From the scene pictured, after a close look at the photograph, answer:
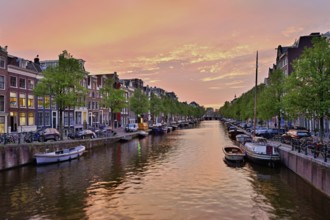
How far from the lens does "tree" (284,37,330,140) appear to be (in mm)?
30266

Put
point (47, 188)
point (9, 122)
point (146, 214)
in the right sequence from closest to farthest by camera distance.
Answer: point (146, 214)
point (47, 188)
point (9, 122)

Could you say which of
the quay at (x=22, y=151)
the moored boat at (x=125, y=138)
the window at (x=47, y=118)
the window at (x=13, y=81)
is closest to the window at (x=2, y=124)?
the window at (x=13, y=81)

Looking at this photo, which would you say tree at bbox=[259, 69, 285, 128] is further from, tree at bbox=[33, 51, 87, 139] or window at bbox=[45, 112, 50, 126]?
window at bbox=[45, 112, 50, 126]

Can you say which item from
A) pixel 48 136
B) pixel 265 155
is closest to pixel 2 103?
pixel 48 136

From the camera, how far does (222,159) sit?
40156 millimetres

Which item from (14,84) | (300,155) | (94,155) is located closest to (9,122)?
(14,84)

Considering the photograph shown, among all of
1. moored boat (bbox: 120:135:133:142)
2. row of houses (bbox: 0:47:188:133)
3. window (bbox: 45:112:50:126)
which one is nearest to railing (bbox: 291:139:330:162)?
row of houses (bbox: 0:47:188:133)

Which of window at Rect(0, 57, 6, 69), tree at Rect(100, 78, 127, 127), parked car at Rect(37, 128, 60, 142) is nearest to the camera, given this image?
parked car at Rect(37, 128, 60, 142)

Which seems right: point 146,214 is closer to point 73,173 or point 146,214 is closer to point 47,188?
point 47,188

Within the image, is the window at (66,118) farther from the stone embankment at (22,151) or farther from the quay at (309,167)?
the quay at (309,167)

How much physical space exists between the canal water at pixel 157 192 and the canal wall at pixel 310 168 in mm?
642

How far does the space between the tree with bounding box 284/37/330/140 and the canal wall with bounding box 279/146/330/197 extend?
4124 mm

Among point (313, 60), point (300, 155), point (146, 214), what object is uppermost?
point (313, 60)

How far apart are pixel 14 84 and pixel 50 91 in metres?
11.7
